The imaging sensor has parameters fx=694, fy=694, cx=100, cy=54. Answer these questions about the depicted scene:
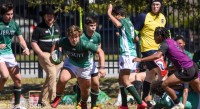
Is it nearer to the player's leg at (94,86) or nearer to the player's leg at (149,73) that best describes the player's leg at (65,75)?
the player's leg at (94,86)

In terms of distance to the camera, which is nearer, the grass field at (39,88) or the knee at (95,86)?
the knee at (95,86)

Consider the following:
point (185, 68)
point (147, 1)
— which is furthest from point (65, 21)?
point (185, 68)

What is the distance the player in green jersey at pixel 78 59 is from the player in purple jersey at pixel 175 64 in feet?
3.58

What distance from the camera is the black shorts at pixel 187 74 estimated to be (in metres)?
12.1

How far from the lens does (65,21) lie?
18.9m

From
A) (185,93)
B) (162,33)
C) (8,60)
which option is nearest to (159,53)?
(162,33)

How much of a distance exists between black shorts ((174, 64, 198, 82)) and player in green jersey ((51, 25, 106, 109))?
1.41 metres

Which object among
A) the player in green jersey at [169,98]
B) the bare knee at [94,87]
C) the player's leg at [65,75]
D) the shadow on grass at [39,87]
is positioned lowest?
the shadow on grass at [39,87]

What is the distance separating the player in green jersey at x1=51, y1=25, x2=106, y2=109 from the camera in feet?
39.0

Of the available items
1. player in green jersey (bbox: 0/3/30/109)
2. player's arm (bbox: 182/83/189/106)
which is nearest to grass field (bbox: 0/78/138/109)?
player in green jersey (bbox: 0/3/30/109)

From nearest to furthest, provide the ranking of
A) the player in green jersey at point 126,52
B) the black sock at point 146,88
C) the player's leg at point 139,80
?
the player in green jersey at point 126,52
the black sock at point 146,88
the player's leg at point 139,80

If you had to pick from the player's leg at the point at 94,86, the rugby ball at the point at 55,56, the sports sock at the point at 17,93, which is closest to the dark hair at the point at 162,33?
the player's leg at the point at 94,86

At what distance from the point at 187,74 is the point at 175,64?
0.30 m

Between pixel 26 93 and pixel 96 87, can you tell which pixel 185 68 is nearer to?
pixel 96 87
